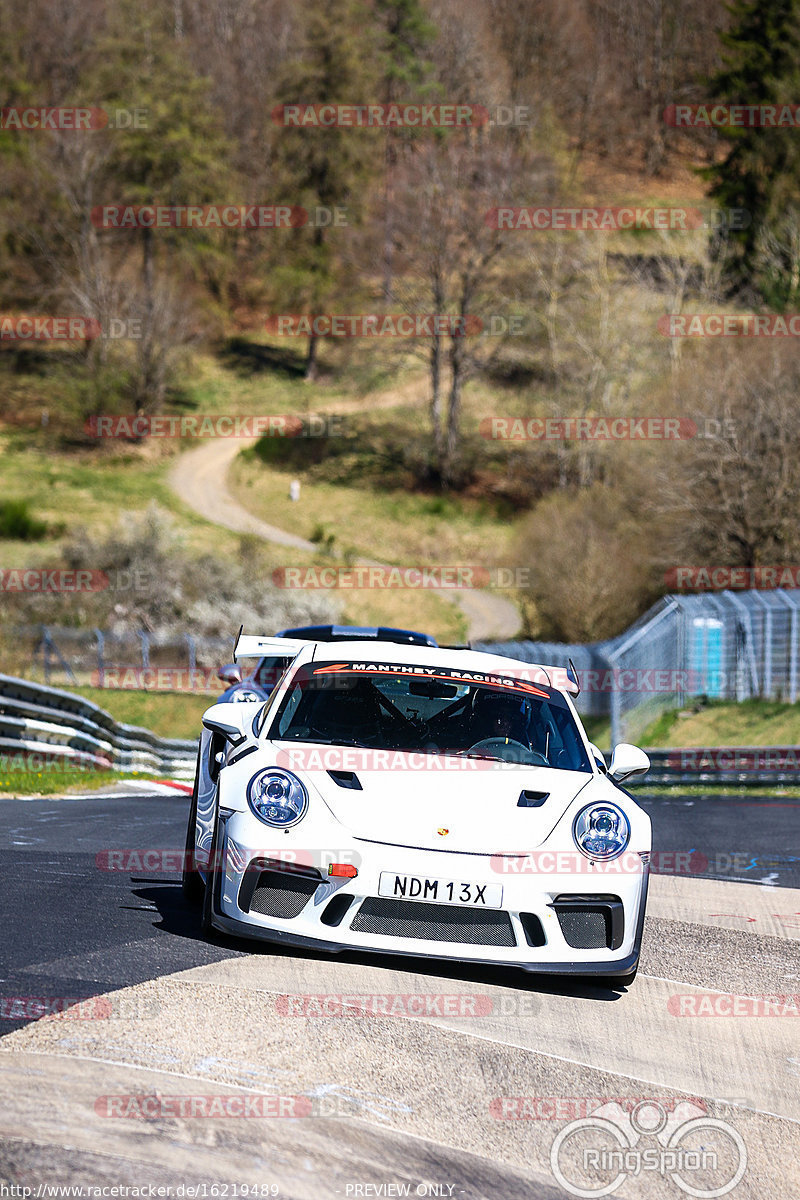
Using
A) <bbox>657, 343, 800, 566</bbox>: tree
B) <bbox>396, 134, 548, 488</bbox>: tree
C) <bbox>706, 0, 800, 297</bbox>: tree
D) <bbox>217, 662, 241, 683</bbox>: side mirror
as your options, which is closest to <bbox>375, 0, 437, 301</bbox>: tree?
<bbox>396, 134, 548, 488</bbox>: tree

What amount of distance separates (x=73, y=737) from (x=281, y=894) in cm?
1244

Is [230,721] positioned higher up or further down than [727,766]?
higher up

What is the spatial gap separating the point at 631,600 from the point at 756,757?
18.2m

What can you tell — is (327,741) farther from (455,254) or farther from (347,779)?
(455,254)

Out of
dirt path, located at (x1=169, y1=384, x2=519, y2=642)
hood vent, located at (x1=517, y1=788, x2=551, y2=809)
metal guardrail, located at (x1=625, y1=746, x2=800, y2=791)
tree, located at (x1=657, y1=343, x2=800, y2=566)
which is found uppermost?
hood vent, located at (x1=517, y1=788, x2=551, y2=809)

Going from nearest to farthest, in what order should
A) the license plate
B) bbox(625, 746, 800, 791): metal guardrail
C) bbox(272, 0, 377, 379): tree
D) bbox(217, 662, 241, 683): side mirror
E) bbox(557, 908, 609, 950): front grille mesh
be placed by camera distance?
the license plate < bbox(557, 908, 609, 950): front grille mesh < bbox(217, 662, 241, 683): side mirror < bbox(625, 746, 800, 791): metal guardrail < bbox(272, 0, 377, 379): tree

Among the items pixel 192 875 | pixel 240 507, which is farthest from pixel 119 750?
pixel 240 507

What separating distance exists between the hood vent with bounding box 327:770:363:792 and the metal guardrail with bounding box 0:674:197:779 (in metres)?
9.91

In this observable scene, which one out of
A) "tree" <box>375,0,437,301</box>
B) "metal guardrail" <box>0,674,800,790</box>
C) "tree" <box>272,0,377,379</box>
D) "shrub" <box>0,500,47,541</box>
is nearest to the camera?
"metal guardrail" <box>0,674,800,790</box>

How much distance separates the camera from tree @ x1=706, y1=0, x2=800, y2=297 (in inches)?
2643

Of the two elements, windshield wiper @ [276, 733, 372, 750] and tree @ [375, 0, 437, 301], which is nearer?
windshield wiper @ [276, 733, 372, 750]

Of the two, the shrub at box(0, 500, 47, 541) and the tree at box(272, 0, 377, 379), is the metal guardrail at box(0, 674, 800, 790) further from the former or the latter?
the tree at box(272, 0, 377, 379)

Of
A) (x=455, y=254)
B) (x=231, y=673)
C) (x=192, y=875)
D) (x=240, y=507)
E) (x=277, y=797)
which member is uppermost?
(x=455, y=254)

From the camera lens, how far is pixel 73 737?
1750cm
